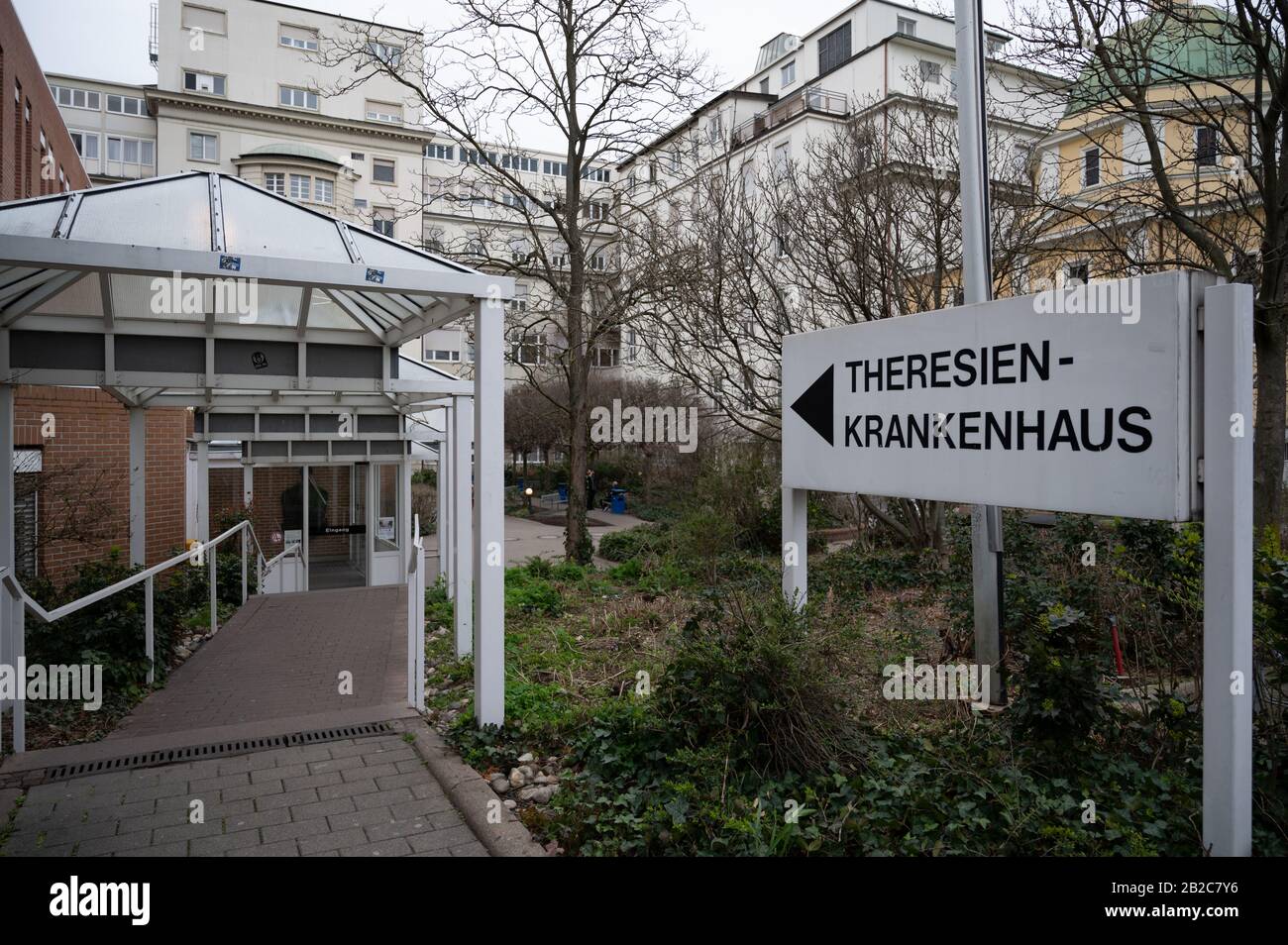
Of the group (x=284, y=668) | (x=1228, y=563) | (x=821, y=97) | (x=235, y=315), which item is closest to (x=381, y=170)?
(x=821, y=97)

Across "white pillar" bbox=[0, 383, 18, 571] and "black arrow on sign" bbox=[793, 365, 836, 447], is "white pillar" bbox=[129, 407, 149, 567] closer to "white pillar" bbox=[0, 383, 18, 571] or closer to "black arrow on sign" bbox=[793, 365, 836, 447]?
"white pillar" bbox=[0, 383, 18, 571]

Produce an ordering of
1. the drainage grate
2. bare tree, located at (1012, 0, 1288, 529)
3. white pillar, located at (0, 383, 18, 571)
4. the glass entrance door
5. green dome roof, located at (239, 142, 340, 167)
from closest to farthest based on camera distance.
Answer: the drainage grate → white pillar, located at (0, 383, 18, 571) → bare tree, located at (1012, 0, 1288, 529) → the glass entrance door → green dome roof, located at (239, 142, 340, 167)

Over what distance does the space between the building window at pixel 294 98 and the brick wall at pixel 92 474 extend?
33.7 metres

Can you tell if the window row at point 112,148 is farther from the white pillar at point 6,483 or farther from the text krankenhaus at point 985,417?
the text krankenhaus at point 985,417

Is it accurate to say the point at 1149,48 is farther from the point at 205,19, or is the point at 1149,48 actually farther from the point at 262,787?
the point at 205,19

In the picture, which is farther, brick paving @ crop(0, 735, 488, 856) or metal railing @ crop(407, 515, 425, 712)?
metal railing @ crop(407, 515, 425, 712)

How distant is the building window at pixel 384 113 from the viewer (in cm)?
4291

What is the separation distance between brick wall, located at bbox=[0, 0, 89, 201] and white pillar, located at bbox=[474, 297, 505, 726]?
10014 mm

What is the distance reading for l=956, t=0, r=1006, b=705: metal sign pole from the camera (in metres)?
5.53

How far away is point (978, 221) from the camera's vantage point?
18.2 feet

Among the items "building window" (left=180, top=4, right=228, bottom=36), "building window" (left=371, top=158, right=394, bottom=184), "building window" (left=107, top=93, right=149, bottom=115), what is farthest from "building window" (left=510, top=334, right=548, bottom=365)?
"building window" (left=107, top=93, right=149, bottom=115)

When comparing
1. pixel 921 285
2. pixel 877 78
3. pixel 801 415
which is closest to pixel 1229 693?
pixel 801 415

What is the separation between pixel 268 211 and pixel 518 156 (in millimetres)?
9230

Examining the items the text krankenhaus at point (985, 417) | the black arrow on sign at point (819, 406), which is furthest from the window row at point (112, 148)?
the text krankenhaus at point (985, 417)
